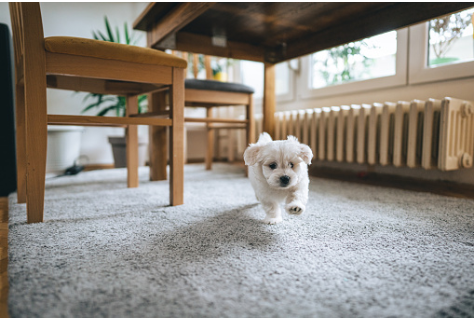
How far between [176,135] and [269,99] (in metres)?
1.14

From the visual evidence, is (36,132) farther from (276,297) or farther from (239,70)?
(239,70)

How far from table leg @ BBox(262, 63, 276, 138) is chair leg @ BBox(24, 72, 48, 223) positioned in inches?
58.1

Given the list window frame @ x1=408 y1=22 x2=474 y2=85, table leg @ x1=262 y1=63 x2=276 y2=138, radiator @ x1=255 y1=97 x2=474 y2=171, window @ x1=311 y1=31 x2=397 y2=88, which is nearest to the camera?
radiator @ x1=255 y1=97 x2=474 y2=171

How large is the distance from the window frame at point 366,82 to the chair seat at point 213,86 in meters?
0.78

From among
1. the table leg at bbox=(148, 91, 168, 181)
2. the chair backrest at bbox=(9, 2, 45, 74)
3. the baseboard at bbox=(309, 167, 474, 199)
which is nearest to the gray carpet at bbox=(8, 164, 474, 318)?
the baseboard at bbox=(309, 167, 474, 199)

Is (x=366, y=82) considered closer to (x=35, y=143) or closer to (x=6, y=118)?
(x=35, y=143)

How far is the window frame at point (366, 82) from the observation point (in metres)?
1.90

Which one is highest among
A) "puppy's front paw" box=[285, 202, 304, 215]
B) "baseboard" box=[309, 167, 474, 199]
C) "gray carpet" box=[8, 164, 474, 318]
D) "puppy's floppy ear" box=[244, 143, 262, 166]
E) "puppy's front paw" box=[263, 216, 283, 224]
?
"puppy's floppy ear" box=[244, 143, 262, 166]

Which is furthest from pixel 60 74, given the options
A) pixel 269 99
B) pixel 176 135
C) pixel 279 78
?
pixel 279 78

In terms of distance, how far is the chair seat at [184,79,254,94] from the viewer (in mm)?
1835

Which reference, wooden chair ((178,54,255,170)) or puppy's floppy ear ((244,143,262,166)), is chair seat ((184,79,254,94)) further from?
puppy's floppy ear ((244,143,262,166))

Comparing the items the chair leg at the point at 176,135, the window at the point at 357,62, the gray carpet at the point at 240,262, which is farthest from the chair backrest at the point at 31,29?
the window at the point at 357,62

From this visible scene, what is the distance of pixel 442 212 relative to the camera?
1115mm

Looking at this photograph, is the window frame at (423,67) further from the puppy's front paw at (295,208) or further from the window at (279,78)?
the puppy's front paw at (295,208)
